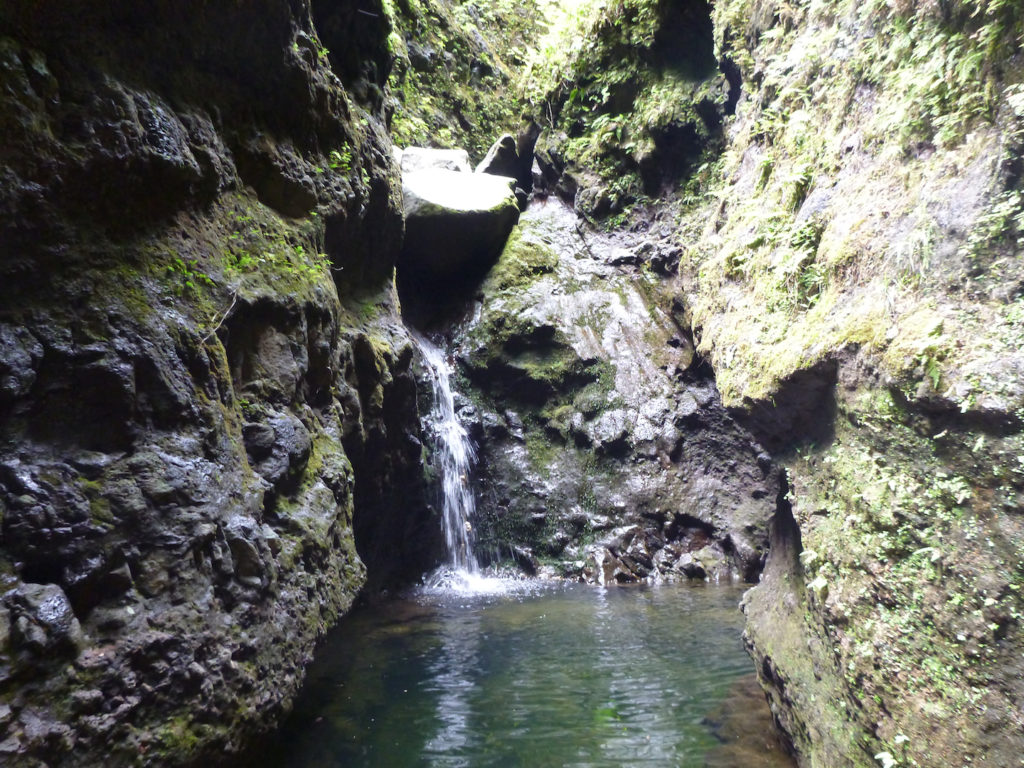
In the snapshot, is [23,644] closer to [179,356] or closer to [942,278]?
[179,356]

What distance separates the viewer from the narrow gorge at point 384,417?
2504 millimetres

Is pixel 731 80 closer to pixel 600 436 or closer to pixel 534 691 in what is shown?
pixel 600 436

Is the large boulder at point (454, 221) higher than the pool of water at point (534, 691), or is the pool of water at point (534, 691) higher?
the large boulder at point (454, 221)

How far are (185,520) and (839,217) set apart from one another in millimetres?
4719

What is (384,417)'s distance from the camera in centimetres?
728

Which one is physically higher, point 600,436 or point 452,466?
point 600,436

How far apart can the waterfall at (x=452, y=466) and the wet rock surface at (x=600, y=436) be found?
267mm

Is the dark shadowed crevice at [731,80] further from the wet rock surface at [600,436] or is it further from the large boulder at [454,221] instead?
the large boulder at [454,221]

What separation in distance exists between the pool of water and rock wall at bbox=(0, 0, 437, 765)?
1000 mm

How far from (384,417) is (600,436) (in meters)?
4.46

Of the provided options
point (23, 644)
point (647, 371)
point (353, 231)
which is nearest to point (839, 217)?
point (353, 231)

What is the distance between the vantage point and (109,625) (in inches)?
99.8

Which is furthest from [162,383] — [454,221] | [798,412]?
[454,221]

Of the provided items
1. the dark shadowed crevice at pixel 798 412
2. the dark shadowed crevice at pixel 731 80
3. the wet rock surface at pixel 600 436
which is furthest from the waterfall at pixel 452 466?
the dark shadowed crevice at pixel 731 80
